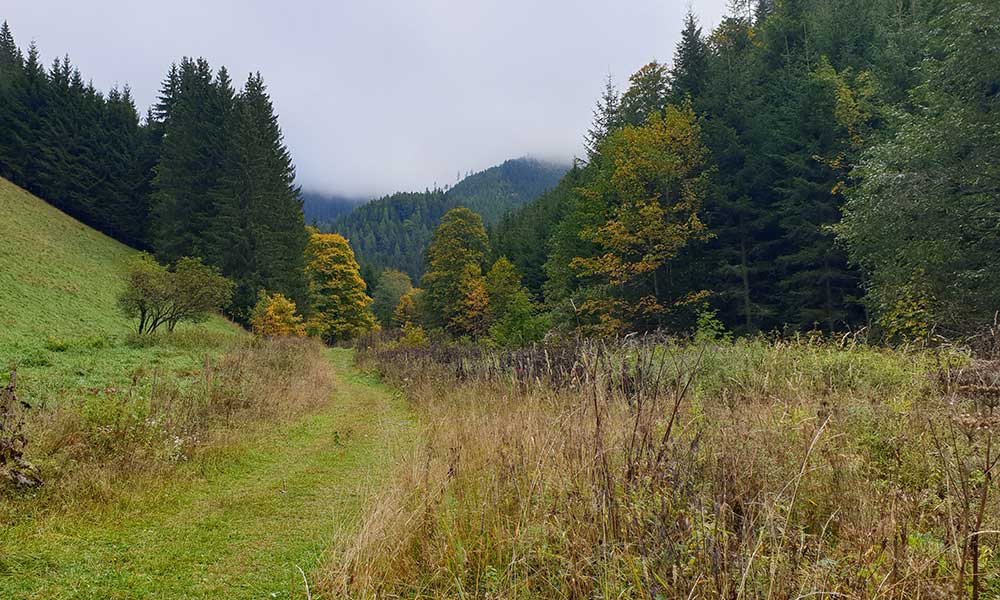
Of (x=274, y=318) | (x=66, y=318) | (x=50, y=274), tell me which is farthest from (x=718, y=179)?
(x=50, y=274)

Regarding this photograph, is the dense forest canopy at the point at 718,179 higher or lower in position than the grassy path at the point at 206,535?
higher

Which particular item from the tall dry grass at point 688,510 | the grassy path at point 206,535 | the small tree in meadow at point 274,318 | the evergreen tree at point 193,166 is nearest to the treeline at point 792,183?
the tall dry grass at point 688,510

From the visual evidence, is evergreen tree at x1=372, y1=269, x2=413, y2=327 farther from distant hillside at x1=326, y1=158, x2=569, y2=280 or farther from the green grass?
distant hillside at x1=326, y1=158, x2=569, y2=280

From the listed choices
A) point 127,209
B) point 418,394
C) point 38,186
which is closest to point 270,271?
point 127,209

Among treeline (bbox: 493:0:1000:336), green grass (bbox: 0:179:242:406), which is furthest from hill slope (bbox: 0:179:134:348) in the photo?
treeline (bbox: 493:0:1000:336)

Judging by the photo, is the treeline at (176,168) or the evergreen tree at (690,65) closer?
the evergreen tree at (690,65)

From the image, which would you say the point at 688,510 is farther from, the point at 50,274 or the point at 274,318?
the point at 50,274

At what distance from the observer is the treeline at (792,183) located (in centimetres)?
1318

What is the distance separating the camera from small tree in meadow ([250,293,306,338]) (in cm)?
2738

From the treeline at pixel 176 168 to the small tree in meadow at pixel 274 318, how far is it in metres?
3.00

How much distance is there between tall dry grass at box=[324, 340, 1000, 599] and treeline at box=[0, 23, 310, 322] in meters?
32.0

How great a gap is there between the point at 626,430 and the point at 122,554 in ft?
12.7

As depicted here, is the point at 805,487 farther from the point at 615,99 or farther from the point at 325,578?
the point at 615,99

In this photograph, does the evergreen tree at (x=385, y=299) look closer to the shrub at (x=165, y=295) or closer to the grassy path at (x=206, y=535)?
the shrub at (x=165, y=295)
